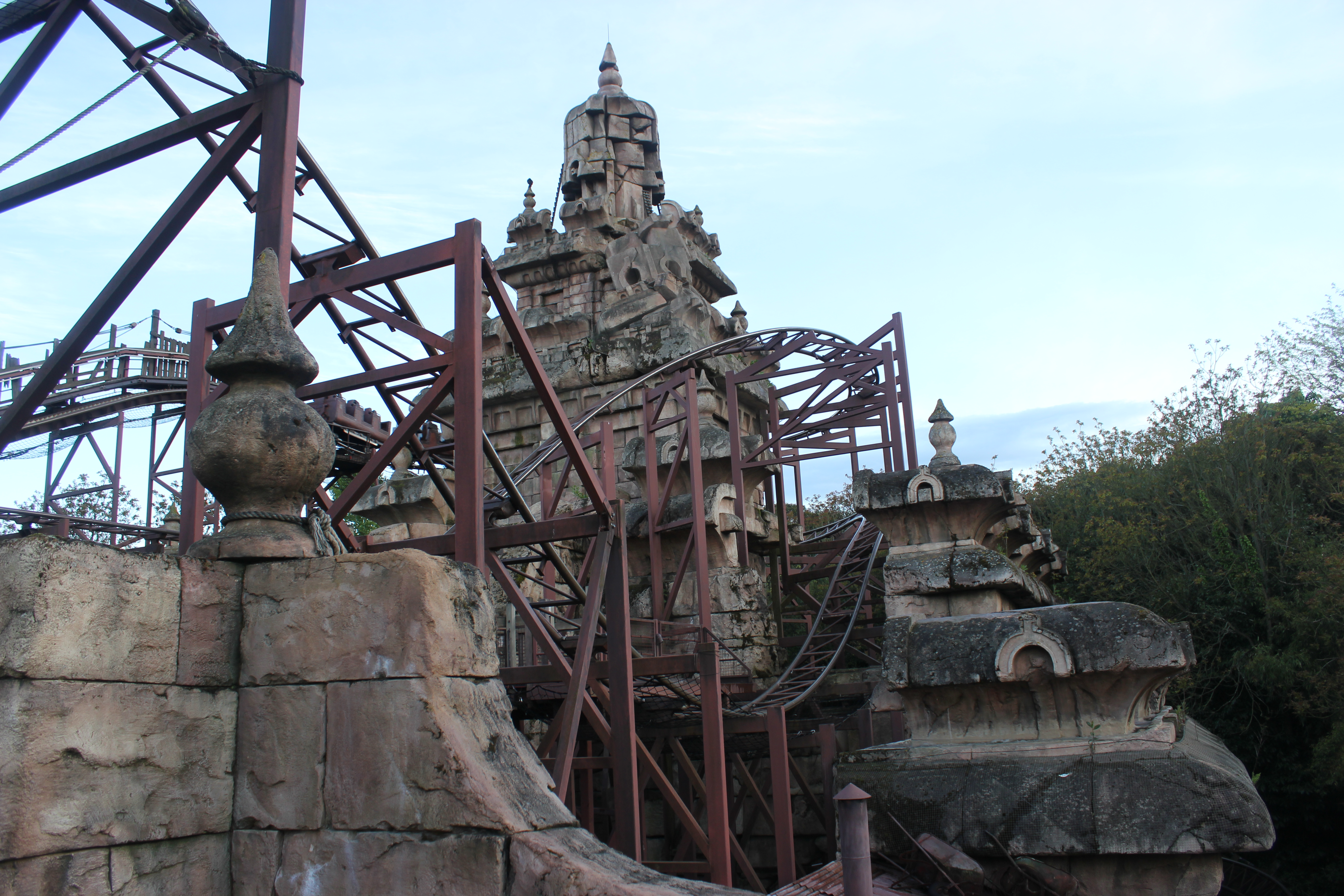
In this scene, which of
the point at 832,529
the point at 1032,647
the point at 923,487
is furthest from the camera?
the point at 832,529

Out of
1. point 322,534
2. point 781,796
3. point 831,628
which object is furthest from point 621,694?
point 831,628

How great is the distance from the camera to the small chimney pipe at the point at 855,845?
441 cm

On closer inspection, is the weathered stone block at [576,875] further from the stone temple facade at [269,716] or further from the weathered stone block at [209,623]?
the weathered stone block at [209,623]

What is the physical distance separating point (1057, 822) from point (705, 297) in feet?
49.7

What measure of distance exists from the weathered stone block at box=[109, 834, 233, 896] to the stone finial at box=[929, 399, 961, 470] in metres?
6.82

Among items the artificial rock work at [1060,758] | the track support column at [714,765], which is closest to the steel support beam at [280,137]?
the track support column at [714,765]

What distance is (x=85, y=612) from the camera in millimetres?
2848

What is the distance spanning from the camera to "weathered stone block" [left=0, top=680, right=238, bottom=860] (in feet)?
8.70

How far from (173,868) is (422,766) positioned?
2.75 feet

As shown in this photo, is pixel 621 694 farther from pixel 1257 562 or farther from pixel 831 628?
pixel 1257 562

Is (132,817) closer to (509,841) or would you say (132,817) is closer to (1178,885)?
(509,841)

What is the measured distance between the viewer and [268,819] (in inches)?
123

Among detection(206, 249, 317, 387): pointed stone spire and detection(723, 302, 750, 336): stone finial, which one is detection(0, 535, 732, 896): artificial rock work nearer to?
detection(206, 249, 317, 387): pointed stone spire

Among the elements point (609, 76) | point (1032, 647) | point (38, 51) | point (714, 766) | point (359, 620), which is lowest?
point (714, 766)
